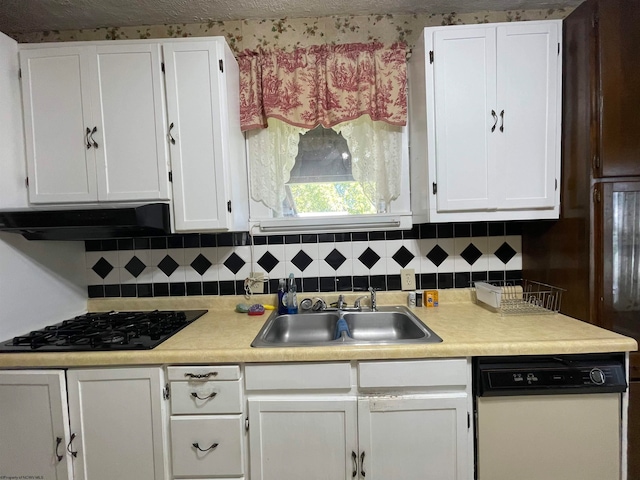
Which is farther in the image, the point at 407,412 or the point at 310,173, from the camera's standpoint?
the point at 310,173

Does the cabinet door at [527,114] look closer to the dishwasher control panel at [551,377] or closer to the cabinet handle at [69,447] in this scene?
the dishwasher control panel at [551,377]

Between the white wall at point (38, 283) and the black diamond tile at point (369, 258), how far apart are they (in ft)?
5.36

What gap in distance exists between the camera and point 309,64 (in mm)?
1750

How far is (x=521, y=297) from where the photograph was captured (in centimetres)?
181

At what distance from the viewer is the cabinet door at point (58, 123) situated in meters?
1.50

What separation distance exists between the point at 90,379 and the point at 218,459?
1.93ft

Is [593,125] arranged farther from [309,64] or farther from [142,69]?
[142,69]

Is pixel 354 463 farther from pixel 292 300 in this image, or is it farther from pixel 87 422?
pixel 87 422

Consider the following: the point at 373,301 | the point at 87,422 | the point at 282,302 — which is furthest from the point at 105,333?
the point at 373,301

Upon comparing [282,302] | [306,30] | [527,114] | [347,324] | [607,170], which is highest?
[306,30]

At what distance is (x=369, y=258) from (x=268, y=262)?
60 centimetres

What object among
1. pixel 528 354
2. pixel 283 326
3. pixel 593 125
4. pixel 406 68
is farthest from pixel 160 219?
pixel 593 125

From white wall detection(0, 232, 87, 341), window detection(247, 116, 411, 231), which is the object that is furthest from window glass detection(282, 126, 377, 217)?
white wall detection(0, 232, 87, 341)

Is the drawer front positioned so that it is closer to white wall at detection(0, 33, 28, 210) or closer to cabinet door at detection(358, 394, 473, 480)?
cabinet door at detection(358, 394, 473, 480)
